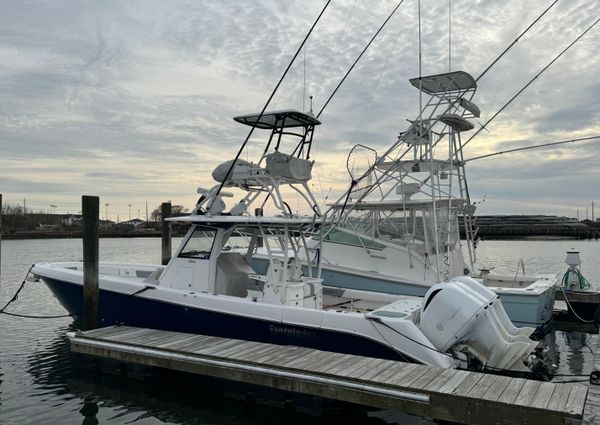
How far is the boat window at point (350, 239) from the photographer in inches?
591

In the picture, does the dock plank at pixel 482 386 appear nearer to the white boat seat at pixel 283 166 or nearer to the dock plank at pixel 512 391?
the dock plank at pixel 512 391

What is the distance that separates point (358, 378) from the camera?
6.68 m

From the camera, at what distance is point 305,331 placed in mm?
8539

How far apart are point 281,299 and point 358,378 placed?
8.37ft

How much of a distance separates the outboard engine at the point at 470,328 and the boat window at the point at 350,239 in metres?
7.04

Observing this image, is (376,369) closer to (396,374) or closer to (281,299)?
(396,374)

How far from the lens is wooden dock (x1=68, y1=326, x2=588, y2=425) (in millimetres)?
5820

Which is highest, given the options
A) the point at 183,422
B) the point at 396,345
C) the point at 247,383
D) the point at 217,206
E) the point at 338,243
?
the point at 217,206

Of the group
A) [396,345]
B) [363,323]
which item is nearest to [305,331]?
[363,323]

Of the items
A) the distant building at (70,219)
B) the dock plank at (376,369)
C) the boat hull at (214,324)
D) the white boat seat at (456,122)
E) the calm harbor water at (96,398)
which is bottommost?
the calm harbor water at (96,398)

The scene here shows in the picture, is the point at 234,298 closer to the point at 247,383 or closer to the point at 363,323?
the point at 247,383


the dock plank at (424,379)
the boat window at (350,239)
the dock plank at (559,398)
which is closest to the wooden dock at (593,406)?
the dock plank at (559,398)

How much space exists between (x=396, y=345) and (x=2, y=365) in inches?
303

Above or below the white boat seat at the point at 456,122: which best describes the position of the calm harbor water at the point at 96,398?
below
